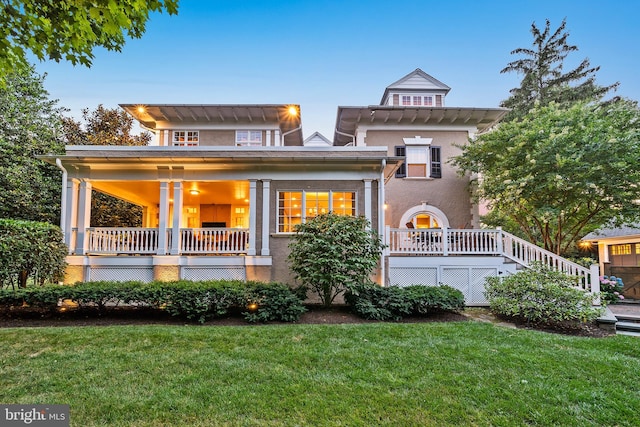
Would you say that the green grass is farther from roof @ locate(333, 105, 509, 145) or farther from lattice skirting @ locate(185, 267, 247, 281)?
roof @ locate(333, 105, 509, 145)

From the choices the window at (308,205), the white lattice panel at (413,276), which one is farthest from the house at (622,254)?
the window at (308,205)

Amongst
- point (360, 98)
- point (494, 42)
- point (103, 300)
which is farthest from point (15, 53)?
point (360, 98)

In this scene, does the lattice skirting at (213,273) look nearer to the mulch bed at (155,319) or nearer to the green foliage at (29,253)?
the mulch bed at (155,319)

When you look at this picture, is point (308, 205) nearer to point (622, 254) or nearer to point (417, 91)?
point (417, 91)

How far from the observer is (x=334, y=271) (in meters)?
7.75

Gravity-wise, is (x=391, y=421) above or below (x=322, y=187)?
below

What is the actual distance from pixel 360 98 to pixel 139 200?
5047cm

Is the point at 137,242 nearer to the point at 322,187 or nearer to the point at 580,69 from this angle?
the point at 322,187

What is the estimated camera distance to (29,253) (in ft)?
26.0

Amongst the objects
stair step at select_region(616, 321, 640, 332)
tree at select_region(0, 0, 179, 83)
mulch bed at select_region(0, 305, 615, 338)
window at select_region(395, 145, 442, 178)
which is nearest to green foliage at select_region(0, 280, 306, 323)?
mulch bed at select_region(0, 305, 615, 338)

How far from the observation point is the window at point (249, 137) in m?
13.8

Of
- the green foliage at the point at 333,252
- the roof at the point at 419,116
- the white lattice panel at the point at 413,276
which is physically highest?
the roof at the point at 419,116

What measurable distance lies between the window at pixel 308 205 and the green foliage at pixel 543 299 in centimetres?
445

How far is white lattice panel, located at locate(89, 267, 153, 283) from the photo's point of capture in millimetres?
9461
